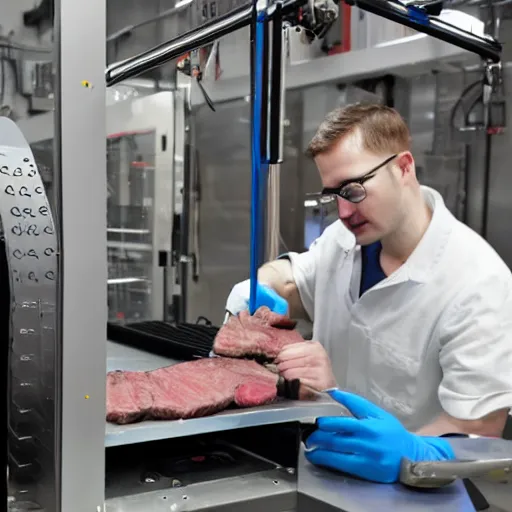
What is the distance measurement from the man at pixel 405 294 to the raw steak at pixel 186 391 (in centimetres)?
55

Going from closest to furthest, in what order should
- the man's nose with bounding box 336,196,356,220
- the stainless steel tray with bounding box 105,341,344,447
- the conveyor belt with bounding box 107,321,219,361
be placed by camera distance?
the stainless steel tray with bounding box 105,341,344,447 → the conveyor belt with bounding box 107,321,219,361 → the man's nose with bounding box 336,196,356,220

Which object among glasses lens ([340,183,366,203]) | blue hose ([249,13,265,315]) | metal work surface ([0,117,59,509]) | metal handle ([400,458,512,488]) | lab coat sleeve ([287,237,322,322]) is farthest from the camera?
lab coat sleeve ([287,237,322,322])

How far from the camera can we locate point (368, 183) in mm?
1631

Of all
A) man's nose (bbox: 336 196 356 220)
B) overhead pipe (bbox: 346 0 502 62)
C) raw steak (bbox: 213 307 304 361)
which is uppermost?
overhead pipe (bbox: 346 0 502 62)

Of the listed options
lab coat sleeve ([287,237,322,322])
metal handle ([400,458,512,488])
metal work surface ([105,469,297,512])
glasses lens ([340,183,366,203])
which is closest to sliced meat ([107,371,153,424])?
metal work surface ([105,469,297,512])

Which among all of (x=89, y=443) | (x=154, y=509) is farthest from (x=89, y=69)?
(x=154, y=509)

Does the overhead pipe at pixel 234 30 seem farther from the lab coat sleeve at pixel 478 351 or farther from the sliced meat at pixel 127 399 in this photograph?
the lab coat sleeve at pixel 478 351

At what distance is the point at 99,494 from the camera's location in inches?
29.8

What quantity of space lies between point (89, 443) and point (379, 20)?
2005 mm

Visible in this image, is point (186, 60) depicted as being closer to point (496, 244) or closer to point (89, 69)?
point (89, 69)

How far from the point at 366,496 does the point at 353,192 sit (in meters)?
0.85

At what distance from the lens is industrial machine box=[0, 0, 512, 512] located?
0.69 metres

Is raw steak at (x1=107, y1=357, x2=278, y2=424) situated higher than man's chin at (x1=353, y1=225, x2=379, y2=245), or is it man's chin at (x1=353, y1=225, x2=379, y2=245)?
man's chin at (x1=353, y1=225, x2=379, y2=245)

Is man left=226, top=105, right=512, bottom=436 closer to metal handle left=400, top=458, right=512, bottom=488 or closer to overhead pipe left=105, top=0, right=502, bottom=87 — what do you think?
overhead pipe left=105, top=0, right=502, bottom=87
